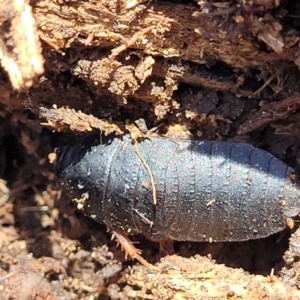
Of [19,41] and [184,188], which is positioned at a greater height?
[19,41]

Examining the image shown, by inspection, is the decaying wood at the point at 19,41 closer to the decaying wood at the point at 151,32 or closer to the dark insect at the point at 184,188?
the decaying wood at the point at 151,32

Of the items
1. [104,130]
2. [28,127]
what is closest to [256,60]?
[104,130]

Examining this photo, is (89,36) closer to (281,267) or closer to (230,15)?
(230,15)

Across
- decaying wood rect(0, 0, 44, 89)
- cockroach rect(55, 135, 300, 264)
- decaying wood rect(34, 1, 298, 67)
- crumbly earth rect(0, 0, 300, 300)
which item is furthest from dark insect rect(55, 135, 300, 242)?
decaying wood rect(0, 0, 44, 89)


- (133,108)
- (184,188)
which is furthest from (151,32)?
(184,188)

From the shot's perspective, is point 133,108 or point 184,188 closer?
point 184,188

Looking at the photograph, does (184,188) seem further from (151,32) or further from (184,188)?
(151,32)

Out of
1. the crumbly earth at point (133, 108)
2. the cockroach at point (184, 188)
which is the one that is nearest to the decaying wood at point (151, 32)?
the crumbly earth at point (133, 108)
